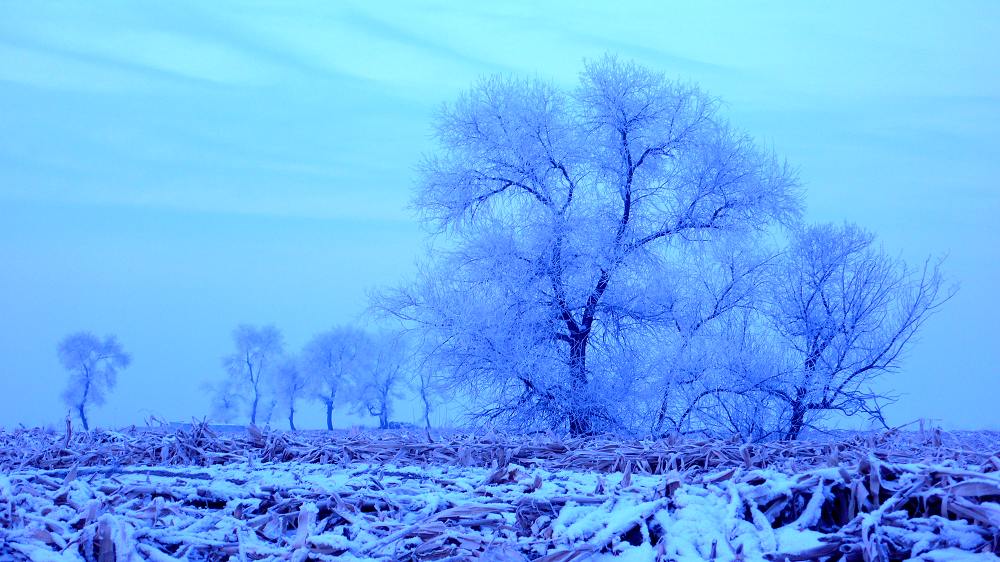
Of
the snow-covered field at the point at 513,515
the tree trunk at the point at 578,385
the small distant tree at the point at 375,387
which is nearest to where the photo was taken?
the snow-covered field at the point at 513,515

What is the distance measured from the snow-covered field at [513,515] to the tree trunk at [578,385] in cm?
721

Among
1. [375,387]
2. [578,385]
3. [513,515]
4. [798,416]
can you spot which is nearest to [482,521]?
[513,515]

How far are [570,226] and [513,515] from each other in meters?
8.77

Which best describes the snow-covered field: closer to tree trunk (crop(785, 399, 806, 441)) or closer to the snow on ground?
the snow on ground

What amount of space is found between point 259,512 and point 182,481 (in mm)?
760

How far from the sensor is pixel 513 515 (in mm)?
2736

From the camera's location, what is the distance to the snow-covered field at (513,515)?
223 centimetres

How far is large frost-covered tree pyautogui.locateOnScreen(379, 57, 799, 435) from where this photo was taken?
11.1m

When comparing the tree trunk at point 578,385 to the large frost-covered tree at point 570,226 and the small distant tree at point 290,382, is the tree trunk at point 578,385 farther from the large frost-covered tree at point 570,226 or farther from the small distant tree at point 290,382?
the small distant tree at point 290,382

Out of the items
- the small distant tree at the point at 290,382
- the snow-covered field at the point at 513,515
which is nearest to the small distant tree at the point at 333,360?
the small distant tree at the point at 290,382

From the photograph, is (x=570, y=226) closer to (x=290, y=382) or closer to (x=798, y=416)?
(x=798, y=416)

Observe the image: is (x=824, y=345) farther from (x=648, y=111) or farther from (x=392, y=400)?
(x=392, y=400)

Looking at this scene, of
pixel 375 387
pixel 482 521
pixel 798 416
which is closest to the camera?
pixel 482 521

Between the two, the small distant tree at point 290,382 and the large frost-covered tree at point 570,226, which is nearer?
the large frost-covered tree at point 570,226
